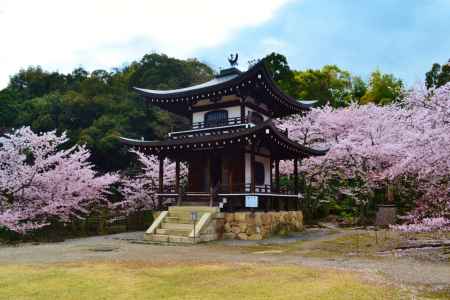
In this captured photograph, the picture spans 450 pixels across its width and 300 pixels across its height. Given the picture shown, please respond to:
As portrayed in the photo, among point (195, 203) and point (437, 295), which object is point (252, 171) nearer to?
point (195, 203)

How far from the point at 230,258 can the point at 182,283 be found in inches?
150

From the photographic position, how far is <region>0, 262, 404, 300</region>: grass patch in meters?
7.14

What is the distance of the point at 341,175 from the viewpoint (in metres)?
27.3

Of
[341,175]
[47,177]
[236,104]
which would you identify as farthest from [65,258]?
[341,175]

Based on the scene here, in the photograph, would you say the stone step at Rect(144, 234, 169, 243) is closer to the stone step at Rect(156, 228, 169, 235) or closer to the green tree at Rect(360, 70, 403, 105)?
the stone step at Rect(156, 228, 169, 235)

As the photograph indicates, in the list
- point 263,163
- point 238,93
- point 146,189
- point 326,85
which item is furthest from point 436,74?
point 146,189

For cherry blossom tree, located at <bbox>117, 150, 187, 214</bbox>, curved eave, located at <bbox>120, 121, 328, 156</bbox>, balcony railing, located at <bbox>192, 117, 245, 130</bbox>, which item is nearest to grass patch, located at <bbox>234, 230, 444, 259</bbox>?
curved eave, located at <bbox>120, 121, 328, 156</bbox>

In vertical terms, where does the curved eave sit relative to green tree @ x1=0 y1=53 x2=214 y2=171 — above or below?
below

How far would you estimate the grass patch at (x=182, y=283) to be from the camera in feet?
23.4

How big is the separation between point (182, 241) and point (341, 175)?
49.4 feet

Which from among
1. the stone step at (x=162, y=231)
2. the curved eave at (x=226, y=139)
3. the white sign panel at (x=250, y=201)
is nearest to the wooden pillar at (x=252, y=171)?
the white sign panel at (x=250, y=201)

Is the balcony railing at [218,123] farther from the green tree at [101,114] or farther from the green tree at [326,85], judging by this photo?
the green tree at [326,85]

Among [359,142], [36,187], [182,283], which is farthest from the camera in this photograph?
[359,142]

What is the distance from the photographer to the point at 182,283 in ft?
26.9
